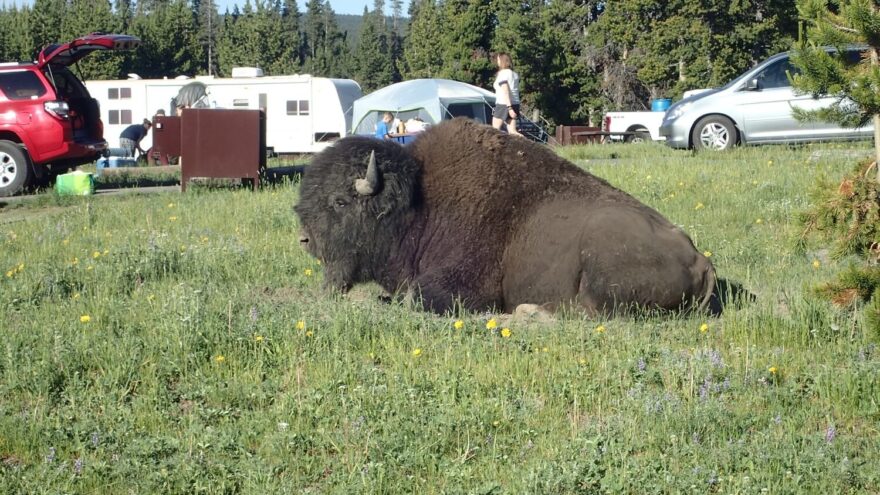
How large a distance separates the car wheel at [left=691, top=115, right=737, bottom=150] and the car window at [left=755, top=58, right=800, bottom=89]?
994 millimetres

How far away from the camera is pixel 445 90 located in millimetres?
36094

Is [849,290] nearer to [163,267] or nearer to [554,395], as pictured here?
[554,395]

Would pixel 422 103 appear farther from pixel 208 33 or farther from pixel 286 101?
pixel 208 33

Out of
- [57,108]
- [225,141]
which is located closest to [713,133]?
[225,141]

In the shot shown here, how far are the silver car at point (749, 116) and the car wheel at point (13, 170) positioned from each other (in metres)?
12.5

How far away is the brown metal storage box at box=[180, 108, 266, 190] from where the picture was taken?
1728 centimetres

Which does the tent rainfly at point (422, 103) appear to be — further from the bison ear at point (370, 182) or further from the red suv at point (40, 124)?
the bison ear at point (370, 182)

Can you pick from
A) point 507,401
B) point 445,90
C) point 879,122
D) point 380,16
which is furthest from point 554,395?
point 380,16

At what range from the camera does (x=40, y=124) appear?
18.7 metres

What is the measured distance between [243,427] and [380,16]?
6222 inches

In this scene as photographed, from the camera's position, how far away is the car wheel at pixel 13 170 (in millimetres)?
18641

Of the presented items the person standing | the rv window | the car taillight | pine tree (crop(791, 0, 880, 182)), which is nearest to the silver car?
the person standing

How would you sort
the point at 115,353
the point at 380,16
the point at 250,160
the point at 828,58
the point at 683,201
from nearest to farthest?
the point at 828,58
the point at 115,353
the point at 683,201
the point at 250,160
the point at 380,16

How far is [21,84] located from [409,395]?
51.7 ft
